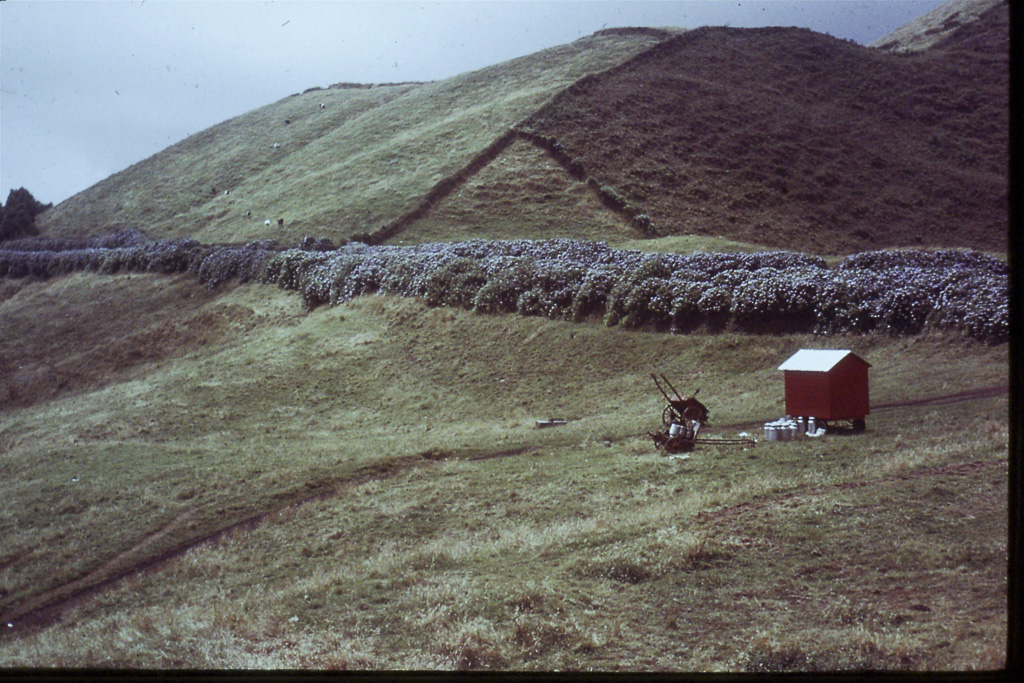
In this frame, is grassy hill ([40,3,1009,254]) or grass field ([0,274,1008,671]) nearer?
grass field ([0,274,1008,671])

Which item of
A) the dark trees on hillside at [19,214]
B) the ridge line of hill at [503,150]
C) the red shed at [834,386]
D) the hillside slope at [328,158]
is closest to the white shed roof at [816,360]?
the red shed at [834,386]

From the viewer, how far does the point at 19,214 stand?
9984mm

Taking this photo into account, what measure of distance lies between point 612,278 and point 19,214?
8595 millimetres

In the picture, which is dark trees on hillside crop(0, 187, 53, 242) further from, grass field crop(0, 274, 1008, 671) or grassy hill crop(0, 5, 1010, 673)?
grass field crop(0, 274, 1008, 671)

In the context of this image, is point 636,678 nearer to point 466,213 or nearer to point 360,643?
point 360,643

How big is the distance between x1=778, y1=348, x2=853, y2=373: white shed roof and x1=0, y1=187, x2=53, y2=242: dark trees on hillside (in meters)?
9.50

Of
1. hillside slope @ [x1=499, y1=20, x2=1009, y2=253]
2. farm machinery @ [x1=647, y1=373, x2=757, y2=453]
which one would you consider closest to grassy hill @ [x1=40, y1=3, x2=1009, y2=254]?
hillside slope @ [x1=499, y1=20, x2=1009, y2=253]

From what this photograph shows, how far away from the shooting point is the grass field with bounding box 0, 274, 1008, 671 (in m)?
5.22

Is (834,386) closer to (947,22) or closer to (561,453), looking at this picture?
(561,453)

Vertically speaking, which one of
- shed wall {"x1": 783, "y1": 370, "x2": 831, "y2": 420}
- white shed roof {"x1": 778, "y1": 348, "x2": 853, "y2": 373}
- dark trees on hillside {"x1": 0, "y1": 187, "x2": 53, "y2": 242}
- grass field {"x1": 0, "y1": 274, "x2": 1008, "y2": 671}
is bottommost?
grass field {"x1": 0, "y1": 274, "x2": 1008, "y2": 671}

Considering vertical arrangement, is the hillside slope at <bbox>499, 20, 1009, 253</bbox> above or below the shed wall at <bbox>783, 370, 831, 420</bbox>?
above

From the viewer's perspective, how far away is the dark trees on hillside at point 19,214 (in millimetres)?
9477

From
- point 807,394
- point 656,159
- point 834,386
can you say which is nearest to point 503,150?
point 656,159

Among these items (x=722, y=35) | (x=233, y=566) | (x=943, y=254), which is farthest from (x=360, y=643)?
(x=722, y=35)
